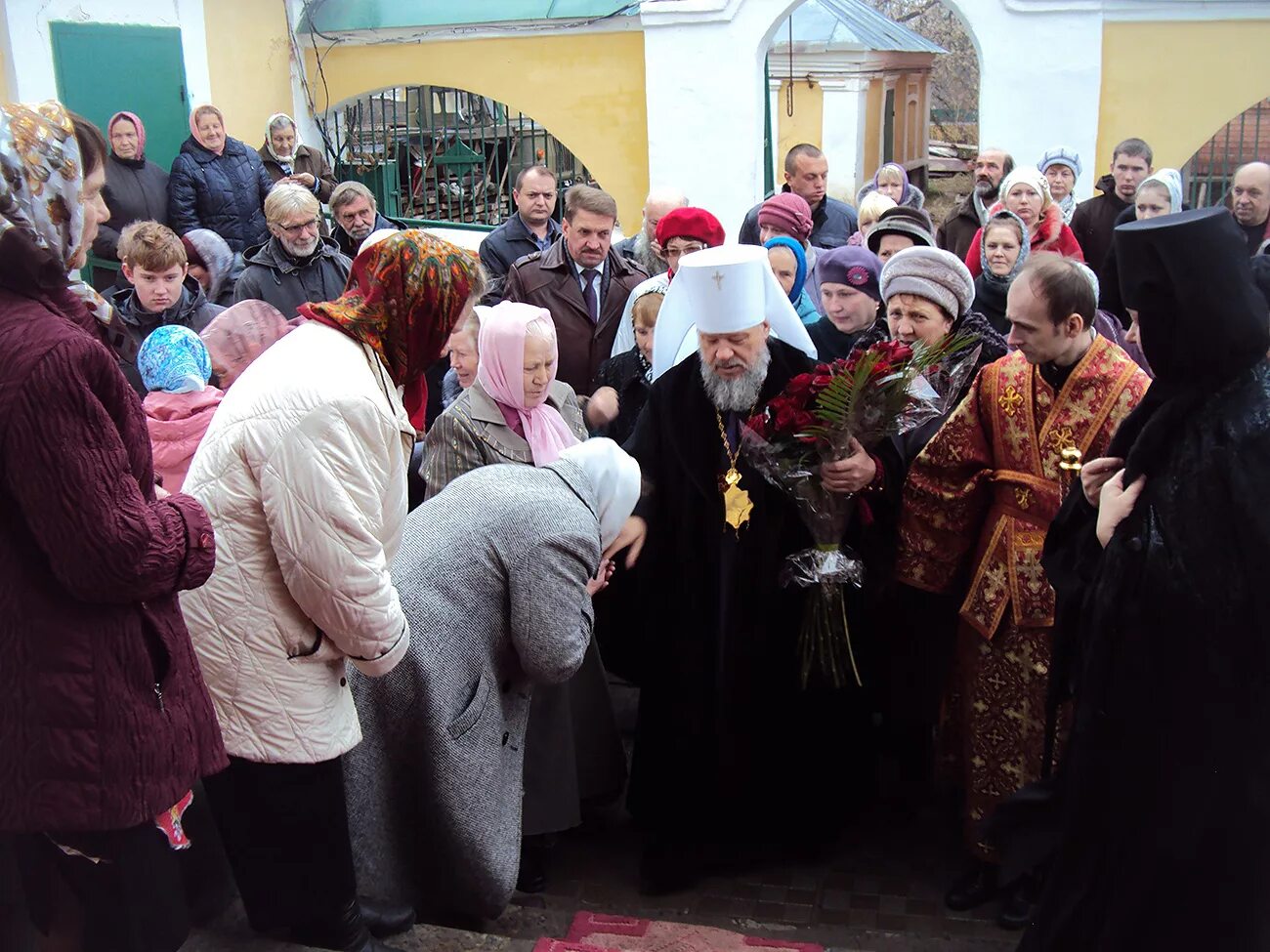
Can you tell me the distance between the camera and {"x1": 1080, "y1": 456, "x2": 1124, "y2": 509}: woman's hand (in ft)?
11.1

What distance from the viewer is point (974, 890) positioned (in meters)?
4.29

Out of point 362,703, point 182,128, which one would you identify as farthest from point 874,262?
point 182,128

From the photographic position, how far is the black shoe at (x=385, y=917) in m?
3.55

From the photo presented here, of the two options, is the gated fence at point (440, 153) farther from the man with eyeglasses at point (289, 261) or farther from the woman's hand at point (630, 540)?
the woman's hand at point (630, 540)

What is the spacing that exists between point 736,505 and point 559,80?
9.36 metres

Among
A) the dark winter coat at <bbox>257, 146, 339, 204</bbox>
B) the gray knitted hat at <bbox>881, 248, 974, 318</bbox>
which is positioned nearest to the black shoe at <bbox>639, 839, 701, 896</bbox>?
the gray knitted hat at <bbox>881, 248, 974, 318</bbox>

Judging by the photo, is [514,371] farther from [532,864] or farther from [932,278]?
[532,864]

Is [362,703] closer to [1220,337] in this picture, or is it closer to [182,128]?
[1220,337]

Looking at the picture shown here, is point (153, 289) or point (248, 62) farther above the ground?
point (248, 62)

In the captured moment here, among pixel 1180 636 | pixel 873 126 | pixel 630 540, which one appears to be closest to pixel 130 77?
pixel 630 540

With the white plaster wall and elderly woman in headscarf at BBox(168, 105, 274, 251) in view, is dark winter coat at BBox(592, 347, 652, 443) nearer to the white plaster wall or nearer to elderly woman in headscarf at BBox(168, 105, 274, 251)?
elderly woman in headscarf at BBox(168, 105, 274, 251)

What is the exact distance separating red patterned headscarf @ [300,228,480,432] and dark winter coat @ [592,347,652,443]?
196cm

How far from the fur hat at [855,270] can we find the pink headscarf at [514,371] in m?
1.56

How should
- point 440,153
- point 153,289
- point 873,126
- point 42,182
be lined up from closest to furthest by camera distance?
point 42,182, point 153,289, point 440,153, point 873,126
